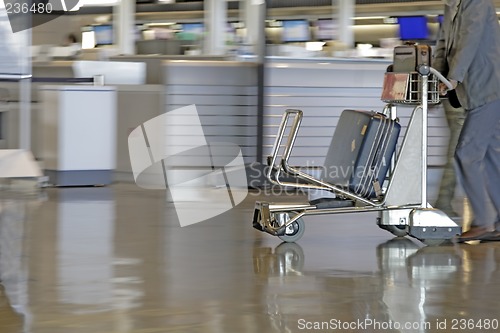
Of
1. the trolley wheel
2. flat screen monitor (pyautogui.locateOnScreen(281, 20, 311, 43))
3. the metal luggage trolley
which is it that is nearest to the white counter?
the metal luggage trolley

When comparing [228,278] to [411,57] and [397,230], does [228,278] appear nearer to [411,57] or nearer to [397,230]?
[397,230]

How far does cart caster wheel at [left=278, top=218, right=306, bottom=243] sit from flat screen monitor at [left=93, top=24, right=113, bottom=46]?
11.5 meters

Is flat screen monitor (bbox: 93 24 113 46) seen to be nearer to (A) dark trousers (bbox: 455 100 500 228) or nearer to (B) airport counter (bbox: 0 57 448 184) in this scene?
(B) airport counter (bbox: 0 57 448 184)

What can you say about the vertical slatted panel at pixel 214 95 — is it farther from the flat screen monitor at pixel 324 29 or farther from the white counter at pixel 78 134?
the flat screen monitor at pixel 324 29

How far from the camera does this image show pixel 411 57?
17.6 ft

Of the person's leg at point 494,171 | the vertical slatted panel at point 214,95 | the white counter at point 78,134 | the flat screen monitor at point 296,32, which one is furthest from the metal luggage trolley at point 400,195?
the flat screen monitor at point 296,32

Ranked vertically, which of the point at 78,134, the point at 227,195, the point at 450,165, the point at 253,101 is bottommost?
the point at 227,195

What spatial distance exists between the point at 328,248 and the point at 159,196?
8.90 ft

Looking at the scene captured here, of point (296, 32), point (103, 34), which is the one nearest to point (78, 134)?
point (296, 32)

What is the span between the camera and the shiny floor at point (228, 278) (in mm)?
3473

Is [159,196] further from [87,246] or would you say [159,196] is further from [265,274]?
[265,274]

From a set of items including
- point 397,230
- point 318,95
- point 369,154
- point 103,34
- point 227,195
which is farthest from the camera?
point 103,34

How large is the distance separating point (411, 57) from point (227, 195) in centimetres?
287

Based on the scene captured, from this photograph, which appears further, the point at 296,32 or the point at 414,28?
the point at 296,32
